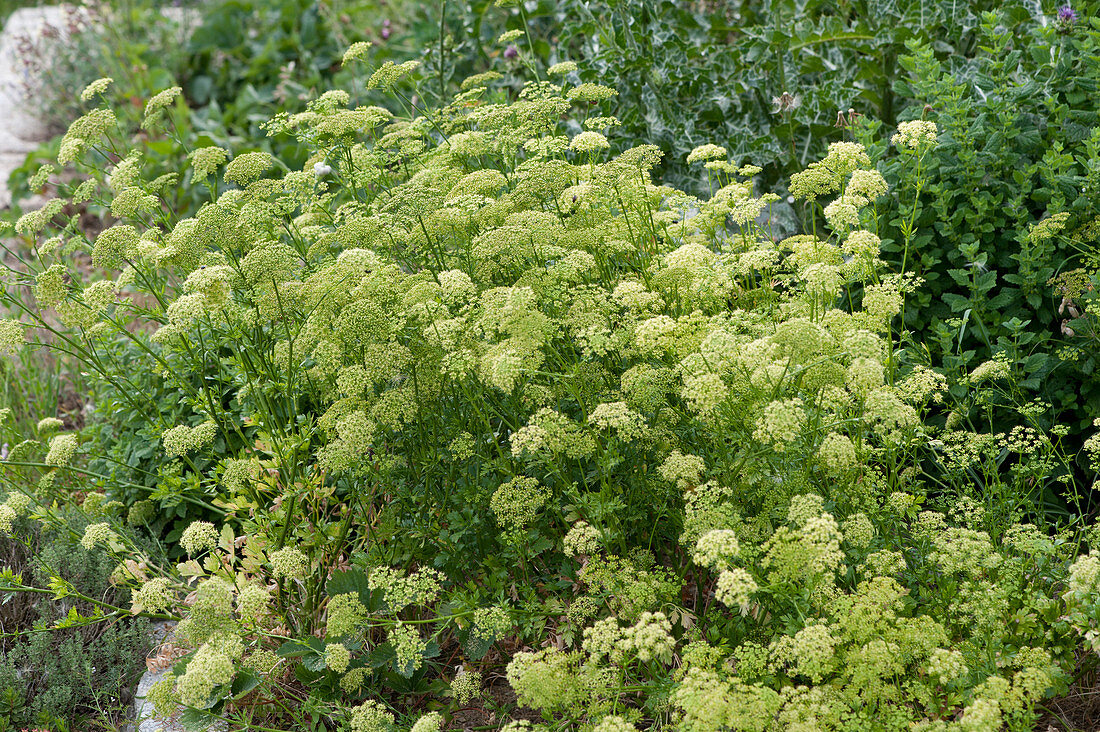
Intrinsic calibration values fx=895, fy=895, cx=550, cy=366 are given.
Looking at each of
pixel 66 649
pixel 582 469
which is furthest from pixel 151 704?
pixel 582 469

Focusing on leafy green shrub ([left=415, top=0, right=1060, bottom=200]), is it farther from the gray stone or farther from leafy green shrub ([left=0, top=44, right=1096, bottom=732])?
the gray stone

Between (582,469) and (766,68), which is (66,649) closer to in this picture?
(582,469)

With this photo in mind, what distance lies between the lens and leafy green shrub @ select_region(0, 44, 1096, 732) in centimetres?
218

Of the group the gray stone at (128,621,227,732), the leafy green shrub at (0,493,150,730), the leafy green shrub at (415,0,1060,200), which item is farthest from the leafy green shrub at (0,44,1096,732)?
the leafy green shrub at (415,0,1060,200)

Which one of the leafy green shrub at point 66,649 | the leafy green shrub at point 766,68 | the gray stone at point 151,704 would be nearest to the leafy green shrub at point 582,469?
the gray stone at point 151,704

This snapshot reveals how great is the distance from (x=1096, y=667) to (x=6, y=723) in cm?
360

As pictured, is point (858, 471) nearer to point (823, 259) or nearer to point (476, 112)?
point (823, 259)

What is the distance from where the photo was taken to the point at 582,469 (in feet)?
9.32

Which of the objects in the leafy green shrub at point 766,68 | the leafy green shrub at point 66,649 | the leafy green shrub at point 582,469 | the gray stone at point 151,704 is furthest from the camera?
the leafy green shrub at point 766,68

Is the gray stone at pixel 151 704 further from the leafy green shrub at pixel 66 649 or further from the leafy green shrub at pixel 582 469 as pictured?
the leafy green shrub at pixel 582 469

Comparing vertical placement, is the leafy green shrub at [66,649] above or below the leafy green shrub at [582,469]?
below

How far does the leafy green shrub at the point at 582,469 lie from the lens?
2.18 metres

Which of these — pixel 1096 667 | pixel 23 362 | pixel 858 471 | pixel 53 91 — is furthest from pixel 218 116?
pixel 1096 667

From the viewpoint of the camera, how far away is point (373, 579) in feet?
8.27
